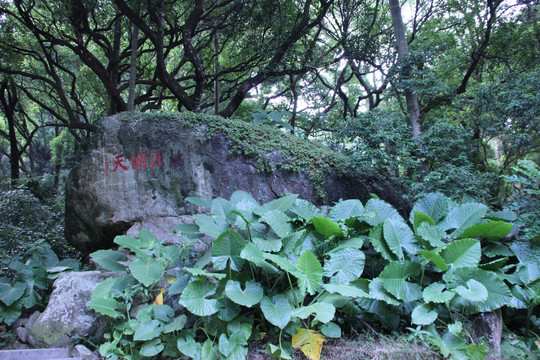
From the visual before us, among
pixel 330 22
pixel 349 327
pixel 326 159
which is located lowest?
pixel 349 327

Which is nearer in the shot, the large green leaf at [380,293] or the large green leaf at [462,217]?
the large green leaf at [380,293]

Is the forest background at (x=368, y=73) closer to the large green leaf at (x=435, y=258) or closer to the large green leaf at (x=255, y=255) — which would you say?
the large green leaf at (x=435, y=258)

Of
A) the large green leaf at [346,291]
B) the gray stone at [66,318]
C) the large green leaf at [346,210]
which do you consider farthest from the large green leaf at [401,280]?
the gray stone at [66,318]

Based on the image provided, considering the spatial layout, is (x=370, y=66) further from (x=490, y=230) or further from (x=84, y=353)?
(x=84, y=353)

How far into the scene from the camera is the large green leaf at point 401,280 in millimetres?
2654

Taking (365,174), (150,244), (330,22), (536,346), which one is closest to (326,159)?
(365,174)

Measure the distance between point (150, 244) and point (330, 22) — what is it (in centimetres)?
843

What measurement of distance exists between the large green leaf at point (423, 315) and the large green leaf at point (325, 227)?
0.89 metres

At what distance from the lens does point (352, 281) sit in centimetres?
276

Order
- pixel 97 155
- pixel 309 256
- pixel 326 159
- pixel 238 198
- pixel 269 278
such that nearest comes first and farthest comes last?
pixel 309 256 → pixel 269 278 → pixel 238 198 → pixel 97 155 → pixel 326 159

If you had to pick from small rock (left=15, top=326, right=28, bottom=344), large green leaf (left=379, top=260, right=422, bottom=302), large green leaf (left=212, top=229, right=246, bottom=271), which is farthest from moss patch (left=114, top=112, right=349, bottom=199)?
small rock (left=15, top=326, right=28, bottom=344)

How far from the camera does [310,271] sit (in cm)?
263

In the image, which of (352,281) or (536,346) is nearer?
(536,346)

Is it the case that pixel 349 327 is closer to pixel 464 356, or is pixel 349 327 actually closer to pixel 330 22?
pixel 464 356
